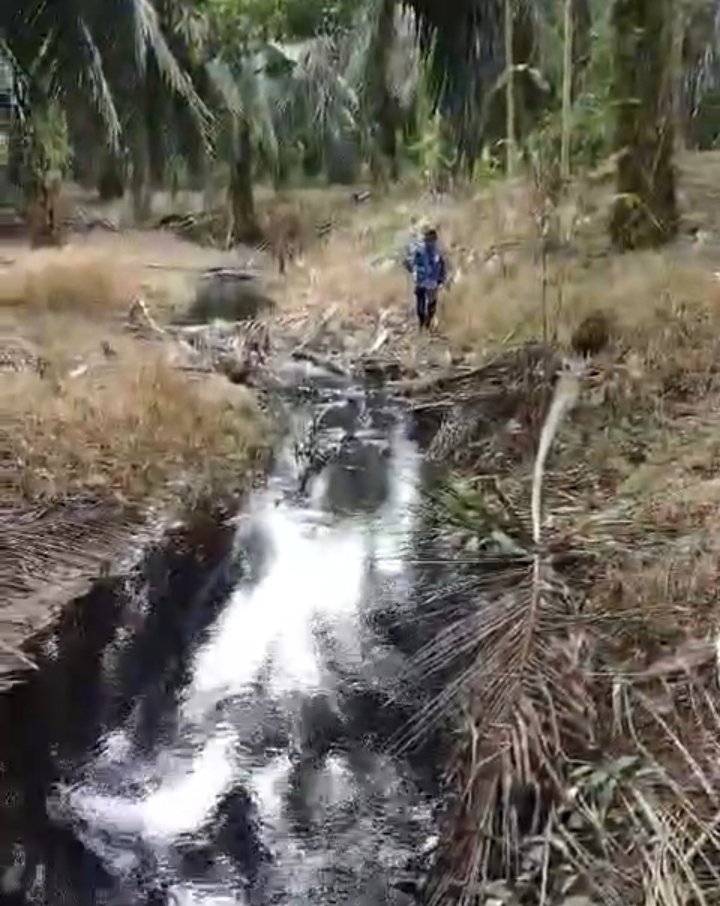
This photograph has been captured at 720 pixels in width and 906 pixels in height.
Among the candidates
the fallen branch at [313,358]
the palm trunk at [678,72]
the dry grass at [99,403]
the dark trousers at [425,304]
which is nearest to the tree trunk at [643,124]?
the palm trunk at [678,72]

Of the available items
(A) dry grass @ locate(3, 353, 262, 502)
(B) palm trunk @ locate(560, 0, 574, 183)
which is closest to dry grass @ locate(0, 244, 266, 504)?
(A) dry grass @ locate(3, 353, 262, 502)

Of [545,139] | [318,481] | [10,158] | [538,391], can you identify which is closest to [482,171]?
[545,139]

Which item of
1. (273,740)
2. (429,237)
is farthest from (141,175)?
(273,740)

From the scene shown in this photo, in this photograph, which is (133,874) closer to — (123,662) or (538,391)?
(123,662)

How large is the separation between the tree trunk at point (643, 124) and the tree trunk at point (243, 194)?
0.69 metres

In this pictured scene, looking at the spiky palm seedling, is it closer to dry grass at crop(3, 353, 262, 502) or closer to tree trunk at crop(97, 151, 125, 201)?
dry grass at crop(3, 353, 262, 502)

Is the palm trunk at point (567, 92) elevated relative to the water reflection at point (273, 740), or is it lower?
elevated

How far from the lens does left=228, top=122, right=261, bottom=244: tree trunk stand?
2625 mm

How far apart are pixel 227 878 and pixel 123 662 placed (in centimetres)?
51

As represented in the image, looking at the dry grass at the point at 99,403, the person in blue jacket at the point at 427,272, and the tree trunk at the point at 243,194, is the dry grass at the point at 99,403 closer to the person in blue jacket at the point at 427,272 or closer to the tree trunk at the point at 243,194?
the tree trunk at the point at 243,194

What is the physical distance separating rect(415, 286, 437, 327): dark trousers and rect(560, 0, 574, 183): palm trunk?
0.33m

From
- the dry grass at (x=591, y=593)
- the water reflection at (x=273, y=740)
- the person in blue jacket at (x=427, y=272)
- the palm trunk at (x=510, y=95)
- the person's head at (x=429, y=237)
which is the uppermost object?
the palm trunk at (x=510, y=95)

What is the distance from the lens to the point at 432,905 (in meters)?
1.55

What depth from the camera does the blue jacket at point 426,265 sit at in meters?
2.74
